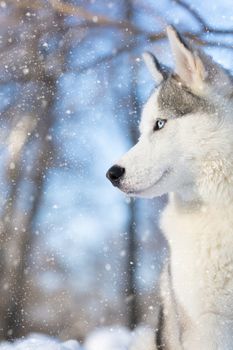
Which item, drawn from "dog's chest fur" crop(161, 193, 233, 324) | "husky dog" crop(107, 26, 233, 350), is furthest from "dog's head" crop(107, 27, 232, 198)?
"dog's chest fur" crop(161, 193, 233, 324)

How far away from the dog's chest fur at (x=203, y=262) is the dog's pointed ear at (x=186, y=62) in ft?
1.81

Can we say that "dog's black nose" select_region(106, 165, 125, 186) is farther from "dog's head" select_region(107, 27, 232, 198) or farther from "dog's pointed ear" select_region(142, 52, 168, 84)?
"dog's pointed ear" select_region(142, 52, 168, 84)

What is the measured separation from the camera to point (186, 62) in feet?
7.29

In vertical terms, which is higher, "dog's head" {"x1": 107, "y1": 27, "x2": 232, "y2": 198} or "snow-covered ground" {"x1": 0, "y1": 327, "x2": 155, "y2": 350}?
"dog's head" {"x1": 107, "y1": 27, "x2": 232, "y2": 198}

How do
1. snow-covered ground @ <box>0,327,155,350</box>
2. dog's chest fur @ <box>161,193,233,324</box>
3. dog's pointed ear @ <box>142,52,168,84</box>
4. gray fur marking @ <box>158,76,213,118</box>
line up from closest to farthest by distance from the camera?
dog's chest fur @ <box>161,193,233,324</box>
gray fur marking @ <box>158,76,213,118</box>
dog's pointed ear @ <box>142,52,168,84</box>
snow-covered ground @ <box>0,327,155,350</box>

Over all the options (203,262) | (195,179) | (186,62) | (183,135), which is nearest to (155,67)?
(186,62)

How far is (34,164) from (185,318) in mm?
4202

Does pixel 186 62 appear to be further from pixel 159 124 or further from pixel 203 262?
pixel 203 262

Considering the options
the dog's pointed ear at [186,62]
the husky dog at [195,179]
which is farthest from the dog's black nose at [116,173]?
the dog's pointed ear at [186,62]

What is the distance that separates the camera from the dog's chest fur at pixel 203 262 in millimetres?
2072

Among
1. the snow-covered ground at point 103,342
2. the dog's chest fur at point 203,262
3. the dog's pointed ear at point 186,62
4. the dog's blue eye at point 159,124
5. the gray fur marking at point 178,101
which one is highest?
the dog's pointed ear at point 186,62

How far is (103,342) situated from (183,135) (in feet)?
9.49

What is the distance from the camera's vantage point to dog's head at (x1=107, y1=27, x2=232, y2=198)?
214cm

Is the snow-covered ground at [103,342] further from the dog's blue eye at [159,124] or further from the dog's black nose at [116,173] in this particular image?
the dog's blue eye at [159,124]
